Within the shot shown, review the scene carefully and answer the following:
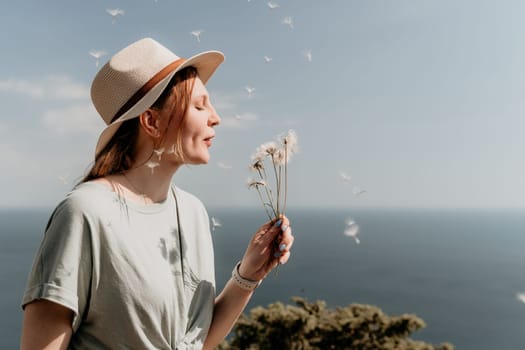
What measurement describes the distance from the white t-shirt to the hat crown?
419 millimetres

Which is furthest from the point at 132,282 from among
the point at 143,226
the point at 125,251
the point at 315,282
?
the point at 315,282

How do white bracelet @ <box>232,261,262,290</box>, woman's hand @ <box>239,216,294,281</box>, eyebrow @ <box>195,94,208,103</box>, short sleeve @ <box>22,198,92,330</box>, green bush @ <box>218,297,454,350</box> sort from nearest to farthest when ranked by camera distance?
short sleeve @ <box>22,198,92,330</box> < eyebrow @ <box>195,94,208,103</box> < woman's hand @ <box>239,216,294,281</box> < white bracelet @ <box>232,261,262,290</box> < green bush @ <box>218,297,454,350</box>

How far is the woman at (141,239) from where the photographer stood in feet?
5.03

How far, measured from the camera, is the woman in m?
1.53

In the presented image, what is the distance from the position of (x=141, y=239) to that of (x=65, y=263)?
1.05ft

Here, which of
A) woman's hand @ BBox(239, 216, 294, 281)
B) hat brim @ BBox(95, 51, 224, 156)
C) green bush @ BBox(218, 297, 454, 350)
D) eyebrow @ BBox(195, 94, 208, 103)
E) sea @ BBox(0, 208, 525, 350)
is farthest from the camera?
sea @ BBox(0, 208, 525, 350)

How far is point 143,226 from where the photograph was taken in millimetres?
1809

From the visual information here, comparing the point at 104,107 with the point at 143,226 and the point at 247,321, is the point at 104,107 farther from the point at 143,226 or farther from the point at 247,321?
the point at 247,321

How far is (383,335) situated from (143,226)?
19.5 meters

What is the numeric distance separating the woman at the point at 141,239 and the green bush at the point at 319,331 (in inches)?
694

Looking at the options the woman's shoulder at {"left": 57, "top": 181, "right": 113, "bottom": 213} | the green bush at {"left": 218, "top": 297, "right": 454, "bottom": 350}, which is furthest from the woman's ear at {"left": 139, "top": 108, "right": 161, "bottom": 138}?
the green bush at {"left": 218, "top": 297, "right": 454, "bottom": 350}

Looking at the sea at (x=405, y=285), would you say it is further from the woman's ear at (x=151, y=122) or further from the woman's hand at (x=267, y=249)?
the woman's ear at (x=151, y=122)

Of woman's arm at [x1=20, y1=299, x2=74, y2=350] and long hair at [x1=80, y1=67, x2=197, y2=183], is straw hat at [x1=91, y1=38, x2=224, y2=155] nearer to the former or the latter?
long hair at [x1=80, y1=67, x2=197, y2=183]

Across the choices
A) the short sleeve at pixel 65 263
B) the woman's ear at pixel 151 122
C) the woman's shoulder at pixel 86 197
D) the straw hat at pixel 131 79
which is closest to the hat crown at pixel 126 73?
the straw hat at pixel 131 79
